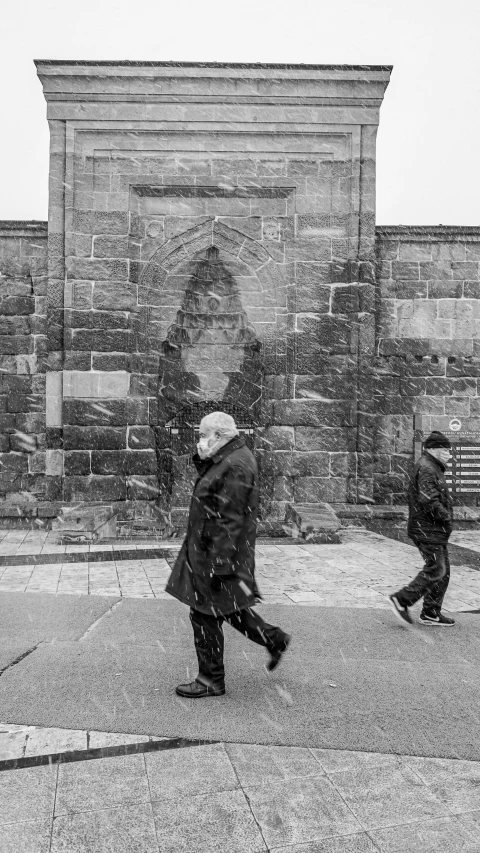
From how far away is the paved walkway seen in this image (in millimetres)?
2613

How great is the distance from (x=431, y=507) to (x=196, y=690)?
101 inches

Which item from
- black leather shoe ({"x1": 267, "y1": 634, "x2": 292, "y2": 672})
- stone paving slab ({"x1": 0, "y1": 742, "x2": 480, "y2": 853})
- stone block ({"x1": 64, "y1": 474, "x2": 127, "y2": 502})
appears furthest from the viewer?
stone block ({"x1": 64, "y1": 474, "x2": 127, "y2": 502})

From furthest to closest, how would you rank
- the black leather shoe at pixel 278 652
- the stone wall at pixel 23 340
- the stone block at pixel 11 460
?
1. the stone block at pixel 11 460
2. the stone wall at pixel 23 340
3. the black leather shoe at pixel 278 652

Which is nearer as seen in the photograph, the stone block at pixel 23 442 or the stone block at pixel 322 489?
the stone block at pixel 322 489

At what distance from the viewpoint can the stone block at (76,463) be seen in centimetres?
1145

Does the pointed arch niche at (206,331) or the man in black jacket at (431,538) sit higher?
the pointed arch niche at (206,331)

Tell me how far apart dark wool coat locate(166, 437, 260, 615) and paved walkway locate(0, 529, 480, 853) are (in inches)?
30.9

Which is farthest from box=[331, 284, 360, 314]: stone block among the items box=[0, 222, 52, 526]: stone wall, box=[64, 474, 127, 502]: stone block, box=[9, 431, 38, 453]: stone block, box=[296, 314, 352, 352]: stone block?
box=[9, 431, 38, 453]: stone block

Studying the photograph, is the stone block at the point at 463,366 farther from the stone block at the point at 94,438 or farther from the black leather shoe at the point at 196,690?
the black leather shoe at the point at 196,690

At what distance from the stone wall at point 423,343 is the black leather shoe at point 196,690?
8.59m

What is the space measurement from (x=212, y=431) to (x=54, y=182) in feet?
29.5

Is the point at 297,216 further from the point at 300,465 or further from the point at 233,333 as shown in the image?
the point at 300,465

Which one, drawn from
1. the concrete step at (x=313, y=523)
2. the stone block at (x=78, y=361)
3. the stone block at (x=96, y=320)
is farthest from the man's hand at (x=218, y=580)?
the stone block at (x=96, y=320)

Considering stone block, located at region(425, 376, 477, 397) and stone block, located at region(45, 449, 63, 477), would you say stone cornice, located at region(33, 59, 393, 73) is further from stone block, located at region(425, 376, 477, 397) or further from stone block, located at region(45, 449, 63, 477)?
stone block, located at region(45, 449, 63, 477)
